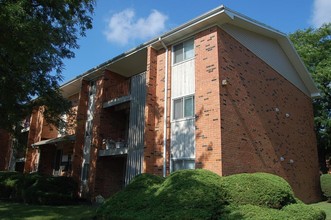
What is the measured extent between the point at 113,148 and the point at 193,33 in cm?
761

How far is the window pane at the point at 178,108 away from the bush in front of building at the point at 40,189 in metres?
7.85

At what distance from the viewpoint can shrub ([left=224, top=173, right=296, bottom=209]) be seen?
9.50 m

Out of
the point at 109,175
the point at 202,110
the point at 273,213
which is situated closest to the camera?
the point at 273,213

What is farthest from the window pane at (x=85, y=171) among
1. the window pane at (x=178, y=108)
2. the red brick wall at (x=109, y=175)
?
the window pane at (x=178, y=108)

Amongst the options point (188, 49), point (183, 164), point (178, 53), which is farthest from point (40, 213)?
point (188, 49)

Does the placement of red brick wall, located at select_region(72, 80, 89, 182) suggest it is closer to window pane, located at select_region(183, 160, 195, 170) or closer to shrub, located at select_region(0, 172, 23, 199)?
shrub, located at select_region(0, 172, 23, 199)

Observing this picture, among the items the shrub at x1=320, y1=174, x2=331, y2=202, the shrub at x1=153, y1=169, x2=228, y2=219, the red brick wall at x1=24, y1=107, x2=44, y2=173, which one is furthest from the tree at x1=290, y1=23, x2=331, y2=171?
the red brick wall at x1=24, y1=107, x2=44, y2=173

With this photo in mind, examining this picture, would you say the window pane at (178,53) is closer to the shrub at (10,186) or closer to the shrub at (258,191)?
the shrub at (258,191)

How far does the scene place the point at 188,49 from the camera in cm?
1553

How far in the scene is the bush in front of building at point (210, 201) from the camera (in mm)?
8789

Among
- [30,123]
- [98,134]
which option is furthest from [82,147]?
[30,123]

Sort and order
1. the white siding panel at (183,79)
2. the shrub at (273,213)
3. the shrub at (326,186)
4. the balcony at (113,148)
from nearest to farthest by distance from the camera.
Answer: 1. the shrub at (273,213)
2. the white siding panel at (183,79)
3. the balcony at (113,148)
4. the shrub at (326,186)

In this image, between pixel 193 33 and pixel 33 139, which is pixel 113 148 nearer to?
pixel 193 33

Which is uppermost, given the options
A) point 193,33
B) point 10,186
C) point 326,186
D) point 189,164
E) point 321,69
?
point 321,69
